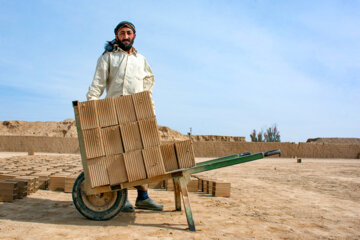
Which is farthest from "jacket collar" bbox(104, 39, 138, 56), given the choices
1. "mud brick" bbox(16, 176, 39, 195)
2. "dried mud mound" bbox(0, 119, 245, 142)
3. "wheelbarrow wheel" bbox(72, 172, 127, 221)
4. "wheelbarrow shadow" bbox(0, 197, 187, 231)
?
"dried mud mound" bbox(0, 119, 245, 142)

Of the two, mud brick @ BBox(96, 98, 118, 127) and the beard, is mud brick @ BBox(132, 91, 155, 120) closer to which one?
mud brick @ BBox(96, 98, 118, 127)

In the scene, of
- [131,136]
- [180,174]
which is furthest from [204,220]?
[131,136]

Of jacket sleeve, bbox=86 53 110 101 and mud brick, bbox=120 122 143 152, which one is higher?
jacket sleeve, bbox=86 53 110 101

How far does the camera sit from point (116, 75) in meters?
3.69

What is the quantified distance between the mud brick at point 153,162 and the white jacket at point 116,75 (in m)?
0.96

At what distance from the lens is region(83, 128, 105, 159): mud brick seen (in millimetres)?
3010

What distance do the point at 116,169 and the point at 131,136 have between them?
1.19 ft

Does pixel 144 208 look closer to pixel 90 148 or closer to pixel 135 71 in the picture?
pixel 90 148

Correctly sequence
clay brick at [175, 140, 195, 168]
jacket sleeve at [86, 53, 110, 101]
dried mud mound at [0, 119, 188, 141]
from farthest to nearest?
dried mud mound at [0, 119, 188, 141], jacket sleeve at [86, 53, 110, 101], clay brick at [175, 140, 195, 168]

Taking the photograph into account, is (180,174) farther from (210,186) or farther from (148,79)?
(210,186)

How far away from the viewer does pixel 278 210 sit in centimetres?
418

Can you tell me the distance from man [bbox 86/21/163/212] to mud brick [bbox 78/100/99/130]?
0.49 m

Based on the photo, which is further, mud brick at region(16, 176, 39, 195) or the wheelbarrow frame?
mud brick at region(16, 176, 39, 195)

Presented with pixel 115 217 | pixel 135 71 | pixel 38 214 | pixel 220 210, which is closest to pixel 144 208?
pixel 115 217
